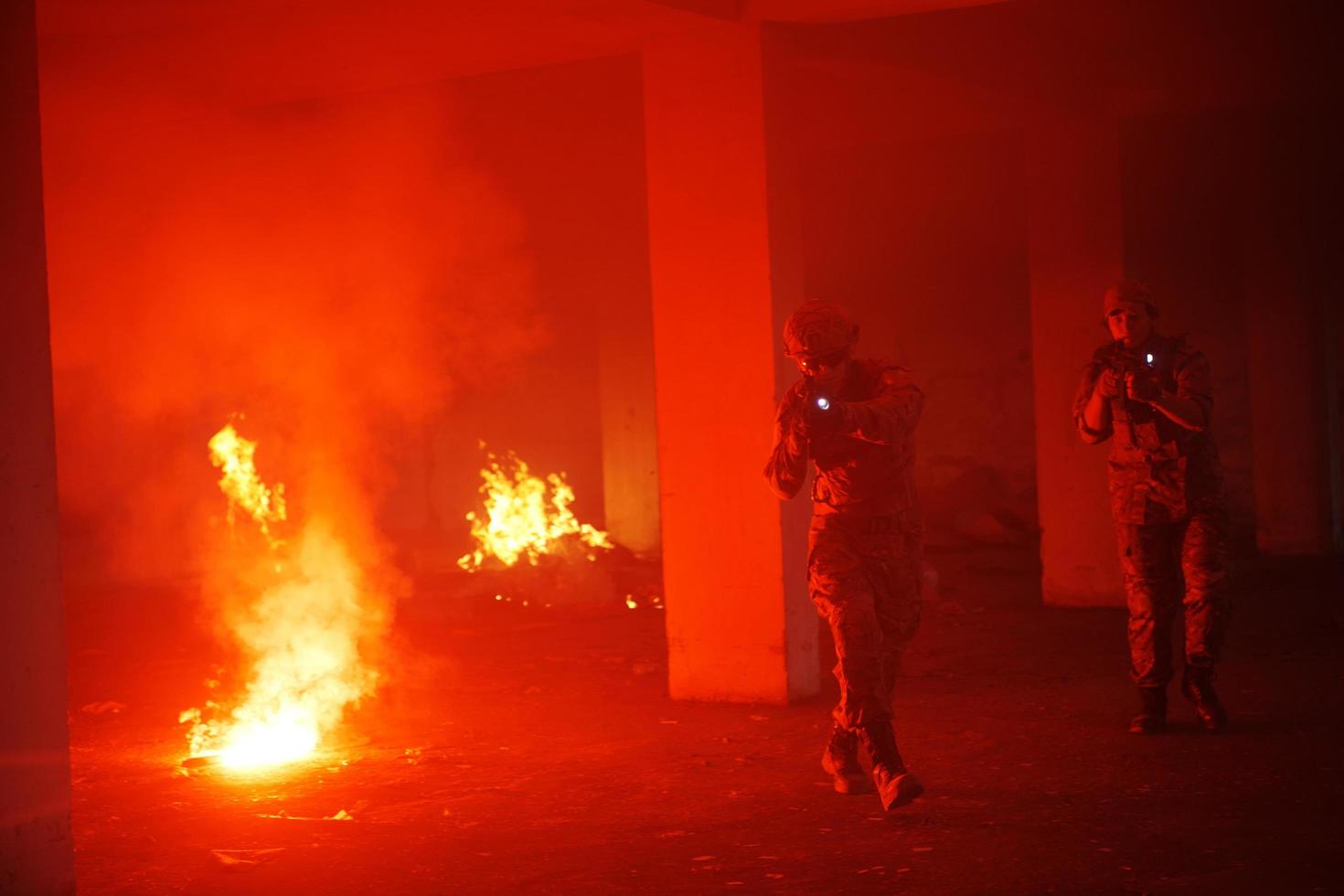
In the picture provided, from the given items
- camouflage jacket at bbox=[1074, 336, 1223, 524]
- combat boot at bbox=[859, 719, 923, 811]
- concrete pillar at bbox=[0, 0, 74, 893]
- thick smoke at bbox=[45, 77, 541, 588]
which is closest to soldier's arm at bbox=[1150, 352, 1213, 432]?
camouflage jacket at bbox=[1074, 336, 1223, 524]

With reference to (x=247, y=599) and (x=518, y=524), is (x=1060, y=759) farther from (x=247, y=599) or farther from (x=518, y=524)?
(x=518, y=524)

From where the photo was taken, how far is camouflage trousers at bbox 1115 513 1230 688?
6.89 meters

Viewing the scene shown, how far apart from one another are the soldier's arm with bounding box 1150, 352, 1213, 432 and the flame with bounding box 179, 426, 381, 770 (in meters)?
4.57

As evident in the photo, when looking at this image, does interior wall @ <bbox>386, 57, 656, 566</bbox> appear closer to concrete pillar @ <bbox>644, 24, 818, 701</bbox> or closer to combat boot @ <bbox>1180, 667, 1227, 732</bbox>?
concrete pillar @ <bbox>644, 24, 818, 701</bbox>

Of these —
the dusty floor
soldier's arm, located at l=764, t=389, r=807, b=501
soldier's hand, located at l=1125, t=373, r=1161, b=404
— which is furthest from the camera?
soldier's hand, located at l=1125, t=373, r=1161, b=404

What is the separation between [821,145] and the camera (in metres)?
13.6

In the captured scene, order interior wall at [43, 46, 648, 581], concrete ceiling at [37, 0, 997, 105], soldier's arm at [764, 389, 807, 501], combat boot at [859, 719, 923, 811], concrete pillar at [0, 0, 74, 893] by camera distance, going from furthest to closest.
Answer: interior wall at [43, 46, 648, 581], concrete ceiling at [37, 0, 997, 105], soldier's arm at [764, 389, 807, 501], combat boot at [859, 719, 923, 811], concrete pillar at [0, 0, 74, 893]

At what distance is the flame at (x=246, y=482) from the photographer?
13453 millimetres

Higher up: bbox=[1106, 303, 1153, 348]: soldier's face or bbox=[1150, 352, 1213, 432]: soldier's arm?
bbox=[1106, 303, 1153, 348]: soldier's face

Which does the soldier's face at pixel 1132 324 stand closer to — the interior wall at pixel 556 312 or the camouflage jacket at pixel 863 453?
the camouflage jacket at pixel 863 453

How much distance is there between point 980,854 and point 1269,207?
11.5 m

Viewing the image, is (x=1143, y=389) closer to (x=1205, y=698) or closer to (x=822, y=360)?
(x=1205, y=698)

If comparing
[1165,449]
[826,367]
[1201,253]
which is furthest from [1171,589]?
[1201,253]

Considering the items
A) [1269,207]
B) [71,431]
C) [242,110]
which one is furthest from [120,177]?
[1269,207]
